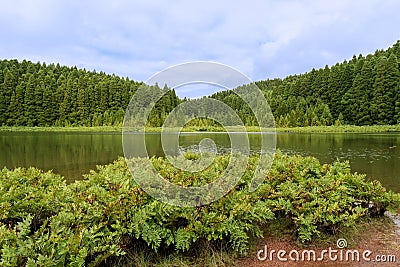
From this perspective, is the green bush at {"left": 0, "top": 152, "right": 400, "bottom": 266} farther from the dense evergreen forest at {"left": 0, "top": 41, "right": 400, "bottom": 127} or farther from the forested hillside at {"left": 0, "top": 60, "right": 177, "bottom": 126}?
the forested hillside at {"left": 0, "top": 60, "right": 177, "bottom": 126}

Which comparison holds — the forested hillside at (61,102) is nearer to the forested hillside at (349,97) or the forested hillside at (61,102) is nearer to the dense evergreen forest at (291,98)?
the dense evergreen forest at (291,98)

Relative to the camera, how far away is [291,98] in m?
60.0

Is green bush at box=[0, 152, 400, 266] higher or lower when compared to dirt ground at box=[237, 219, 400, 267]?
higher

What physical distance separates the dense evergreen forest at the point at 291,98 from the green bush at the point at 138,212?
4323cm

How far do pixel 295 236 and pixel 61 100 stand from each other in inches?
2591

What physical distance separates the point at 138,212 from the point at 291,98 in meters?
60.4

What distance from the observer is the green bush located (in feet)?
7.66

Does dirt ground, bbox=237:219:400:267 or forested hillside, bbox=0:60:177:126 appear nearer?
dirt ground, bbox=237:219:400:267

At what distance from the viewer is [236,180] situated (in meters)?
3.65

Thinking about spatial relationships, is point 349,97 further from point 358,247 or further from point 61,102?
point 358,247

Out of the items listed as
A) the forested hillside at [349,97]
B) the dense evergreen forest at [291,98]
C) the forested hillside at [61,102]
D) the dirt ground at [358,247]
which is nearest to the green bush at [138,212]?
the dirt ground at [358,247]

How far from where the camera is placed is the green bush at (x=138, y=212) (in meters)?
2.33

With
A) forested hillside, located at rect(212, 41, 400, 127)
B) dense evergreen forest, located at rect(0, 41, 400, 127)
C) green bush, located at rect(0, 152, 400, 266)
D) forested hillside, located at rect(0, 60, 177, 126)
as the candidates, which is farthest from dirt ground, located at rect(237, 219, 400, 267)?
forested hillside, located at rect(0, 60, 177, 126)

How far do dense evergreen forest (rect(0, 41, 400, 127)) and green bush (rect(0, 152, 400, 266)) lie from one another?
43.2 metres
